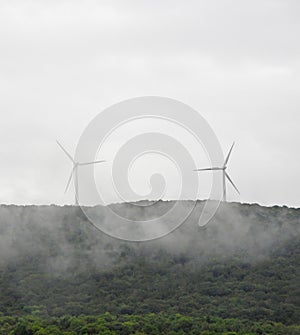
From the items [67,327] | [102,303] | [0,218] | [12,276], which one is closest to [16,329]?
[67,327]

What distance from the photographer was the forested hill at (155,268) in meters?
84.4

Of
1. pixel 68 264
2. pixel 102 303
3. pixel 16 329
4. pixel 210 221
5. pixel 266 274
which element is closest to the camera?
pixel 16 329

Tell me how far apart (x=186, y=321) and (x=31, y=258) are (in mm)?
30541

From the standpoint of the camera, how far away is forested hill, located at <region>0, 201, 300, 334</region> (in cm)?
8438

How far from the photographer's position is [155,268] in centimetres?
9731

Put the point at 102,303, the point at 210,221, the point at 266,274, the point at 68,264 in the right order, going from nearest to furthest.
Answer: the point at 102,303, the point at 266,274, the point at 68,264, the point at 210,221

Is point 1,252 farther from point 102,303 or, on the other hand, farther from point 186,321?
point 186,321

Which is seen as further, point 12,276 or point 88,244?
point 88,244

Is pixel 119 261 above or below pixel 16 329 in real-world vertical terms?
above

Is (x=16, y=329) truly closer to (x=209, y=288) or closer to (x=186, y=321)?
(x=186, y=321)

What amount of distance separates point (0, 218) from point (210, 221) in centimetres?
2700

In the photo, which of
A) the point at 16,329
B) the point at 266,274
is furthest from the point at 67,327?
the point at 266,274

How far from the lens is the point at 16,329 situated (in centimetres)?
7438

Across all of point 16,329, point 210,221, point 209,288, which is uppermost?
point 210,221
